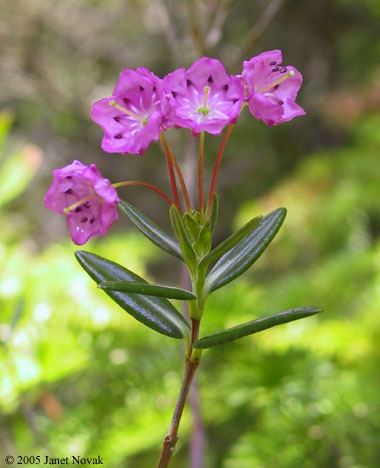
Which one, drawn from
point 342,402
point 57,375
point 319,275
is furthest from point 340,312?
point 57,375

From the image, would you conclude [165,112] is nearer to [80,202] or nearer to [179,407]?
[80,202]

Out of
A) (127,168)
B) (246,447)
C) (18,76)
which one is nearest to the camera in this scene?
(246,447)

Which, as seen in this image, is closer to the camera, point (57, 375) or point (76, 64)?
point (57, 375)

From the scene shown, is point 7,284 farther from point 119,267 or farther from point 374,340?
point 119,267

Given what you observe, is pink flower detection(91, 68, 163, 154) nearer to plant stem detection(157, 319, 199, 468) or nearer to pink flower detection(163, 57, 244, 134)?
pink flower detection(163, 57, 244, 134)

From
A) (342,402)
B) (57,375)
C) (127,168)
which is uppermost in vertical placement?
(57,375)

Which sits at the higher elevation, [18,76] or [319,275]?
[18,76]

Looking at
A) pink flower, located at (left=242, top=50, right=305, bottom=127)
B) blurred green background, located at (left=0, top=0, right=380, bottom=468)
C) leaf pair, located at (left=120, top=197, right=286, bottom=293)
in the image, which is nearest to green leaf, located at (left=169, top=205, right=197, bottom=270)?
leaf pair, located at (left=120, top=197, right=286, bottom=293)
